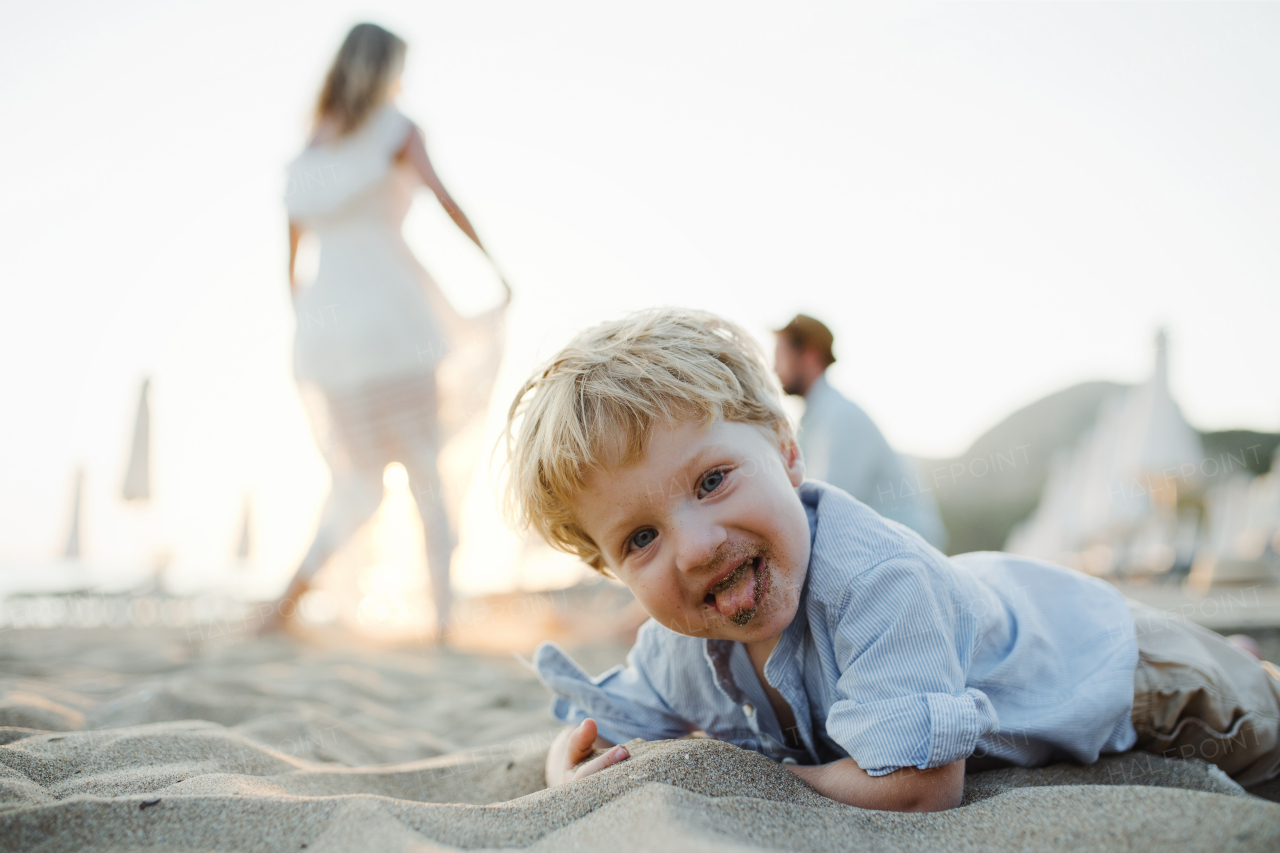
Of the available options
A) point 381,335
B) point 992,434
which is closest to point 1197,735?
point 381,335

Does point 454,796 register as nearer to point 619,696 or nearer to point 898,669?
point 619,696

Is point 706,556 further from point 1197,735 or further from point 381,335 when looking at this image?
point 381,335

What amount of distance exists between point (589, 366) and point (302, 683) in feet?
6.58

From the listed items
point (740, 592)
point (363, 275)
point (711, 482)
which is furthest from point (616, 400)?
point (363, 275)

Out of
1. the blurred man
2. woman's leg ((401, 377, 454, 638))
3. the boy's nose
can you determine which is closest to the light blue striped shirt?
the boy's nose

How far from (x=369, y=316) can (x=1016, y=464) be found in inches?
1309

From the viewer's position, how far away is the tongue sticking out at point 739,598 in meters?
1.31

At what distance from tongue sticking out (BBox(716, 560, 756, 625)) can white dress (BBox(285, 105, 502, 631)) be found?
321cm

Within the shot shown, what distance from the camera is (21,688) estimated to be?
2.29m

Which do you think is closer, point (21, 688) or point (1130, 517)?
point (21, 688)

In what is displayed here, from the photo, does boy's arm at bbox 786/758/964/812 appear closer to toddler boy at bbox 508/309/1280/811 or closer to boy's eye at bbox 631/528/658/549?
toddler boy at bbox 508/309/1280/811

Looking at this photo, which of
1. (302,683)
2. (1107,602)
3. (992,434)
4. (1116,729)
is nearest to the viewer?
(1116,729)

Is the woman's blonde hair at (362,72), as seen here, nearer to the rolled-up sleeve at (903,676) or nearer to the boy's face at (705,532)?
the boy's face at (705,532)

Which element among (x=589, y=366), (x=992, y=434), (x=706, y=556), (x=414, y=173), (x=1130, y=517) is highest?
(x=414, y=173)
